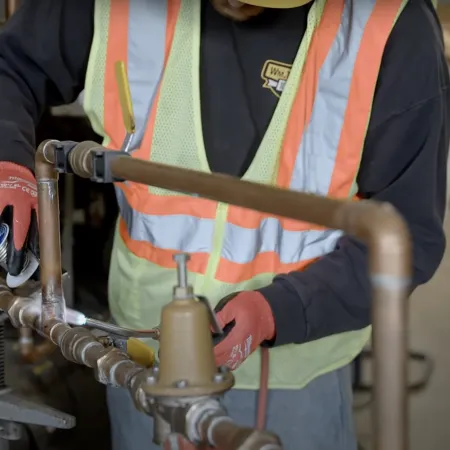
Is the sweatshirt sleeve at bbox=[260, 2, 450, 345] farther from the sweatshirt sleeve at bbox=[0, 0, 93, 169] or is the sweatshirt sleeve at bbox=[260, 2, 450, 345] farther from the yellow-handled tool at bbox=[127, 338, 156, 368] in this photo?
the sweatshirt sleeve at bbox=[0, 0, 93, 169]

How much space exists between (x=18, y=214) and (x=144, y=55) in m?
0.26

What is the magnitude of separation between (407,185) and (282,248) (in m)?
0.17

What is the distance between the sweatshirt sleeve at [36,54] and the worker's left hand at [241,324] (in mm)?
332

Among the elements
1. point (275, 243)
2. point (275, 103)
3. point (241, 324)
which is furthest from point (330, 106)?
point (241, 324)

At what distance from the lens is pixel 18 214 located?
0.81 meters

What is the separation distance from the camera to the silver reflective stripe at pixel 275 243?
90 centimetres

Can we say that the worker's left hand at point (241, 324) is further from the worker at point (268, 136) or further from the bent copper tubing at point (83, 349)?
the bent copper tubing at point (83, 349)

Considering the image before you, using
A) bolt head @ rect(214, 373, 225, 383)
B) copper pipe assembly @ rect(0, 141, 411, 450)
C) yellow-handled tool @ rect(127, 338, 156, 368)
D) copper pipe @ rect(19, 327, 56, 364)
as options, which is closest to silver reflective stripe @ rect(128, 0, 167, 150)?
copper pipe assembly @ rect(0, 141, 411, 450)

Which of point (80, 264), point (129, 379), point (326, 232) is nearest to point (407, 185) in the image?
point (326, 232)

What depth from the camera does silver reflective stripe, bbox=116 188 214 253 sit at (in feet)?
2.97

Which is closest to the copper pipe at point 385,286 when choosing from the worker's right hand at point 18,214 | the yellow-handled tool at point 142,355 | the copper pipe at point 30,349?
the yellow-handled tool at point 142,355

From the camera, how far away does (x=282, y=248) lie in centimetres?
91

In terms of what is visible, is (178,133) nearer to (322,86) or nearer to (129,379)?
(322,86)

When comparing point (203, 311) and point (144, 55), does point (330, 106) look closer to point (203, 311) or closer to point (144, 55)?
point (144, 55)
